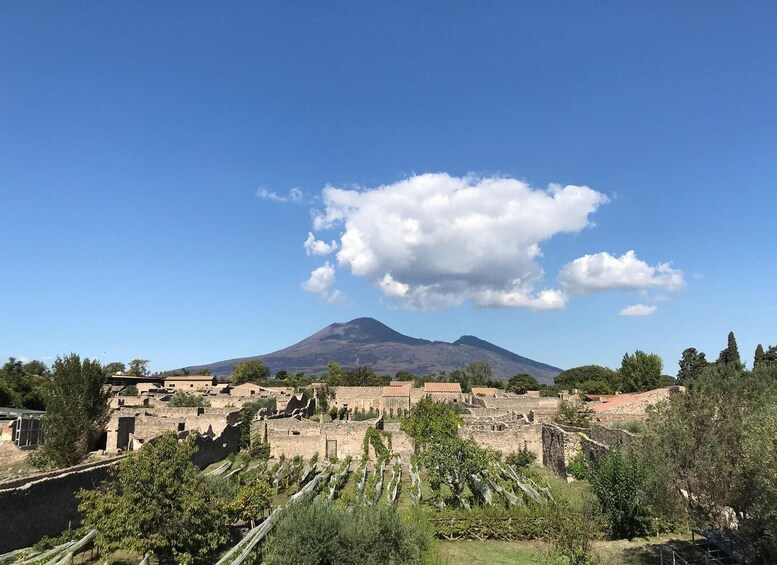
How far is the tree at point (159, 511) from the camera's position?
1386cm

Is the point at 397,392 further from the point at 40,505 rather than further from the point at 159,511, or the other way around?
the point at 159,511

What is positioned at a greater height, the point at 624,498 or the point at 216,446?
the point at 216,446

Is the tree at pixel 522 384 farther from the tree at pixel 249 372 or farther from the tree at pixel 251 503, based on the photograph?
the tree at pixel 251 503

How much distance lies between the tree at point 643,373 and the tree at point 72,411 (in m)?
78.5

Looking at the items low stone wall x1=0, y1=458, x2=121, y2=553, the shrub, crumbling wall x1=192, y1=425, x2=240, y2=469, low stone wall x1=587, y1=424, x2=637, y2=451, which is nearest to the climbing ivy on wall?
the shrub

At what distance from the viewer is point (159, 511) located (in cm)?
1406

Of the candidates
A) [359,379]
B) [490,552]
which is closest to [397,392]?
[359,379]

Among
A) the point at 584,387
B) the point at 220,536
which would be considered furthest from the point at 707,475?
the point at 584,387

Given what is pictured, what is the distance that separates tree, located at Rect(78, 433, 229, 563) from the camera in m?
13.9

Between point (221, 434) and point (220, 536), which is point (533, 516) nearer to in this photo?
point (220, 536)

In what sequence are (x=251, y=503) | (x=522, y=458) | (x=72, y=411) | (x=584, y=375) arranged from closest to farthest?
1. (x=251, y=503)
2. (x=72, y=411)
3. (x=522, y=458)
4. (x=584, y=375)

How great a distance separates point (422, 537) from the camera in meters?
14.6

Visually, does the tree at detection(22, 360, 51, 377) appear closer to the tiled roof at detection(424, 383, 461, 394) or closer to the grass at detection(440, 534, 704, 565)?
the tiled roof at detection(424, 383, 461, 394)

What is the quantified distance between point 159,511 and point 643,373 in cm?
8460
